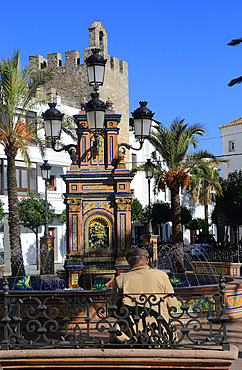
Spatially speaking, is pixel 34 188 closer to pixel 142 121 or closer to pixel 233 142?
pixel 233 142

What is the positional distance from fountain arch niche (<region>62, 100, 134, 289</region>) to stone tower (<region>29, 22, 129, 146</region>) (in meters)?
33.9

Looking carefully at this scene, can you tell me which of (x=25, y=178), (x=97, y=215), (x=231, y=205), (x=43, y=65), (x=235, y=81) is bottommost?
(x=97, y=215)

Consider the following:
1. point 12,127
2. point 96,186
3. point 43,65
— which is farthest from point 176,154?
point 43,65

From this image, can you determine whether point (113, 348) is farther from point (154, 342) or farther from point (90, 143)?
point (90, 143)

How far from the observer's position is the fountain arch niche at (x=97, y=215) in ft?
35.4

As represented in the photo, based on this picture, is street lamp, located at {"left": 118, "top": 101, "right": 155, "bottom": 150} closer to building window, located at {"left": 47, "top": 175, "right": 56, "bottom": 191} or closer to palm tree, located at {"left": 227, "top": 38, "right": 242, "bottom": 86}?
palm tree, located at {"left": 227, "top": 38, "right": 242, "bottom": 86}

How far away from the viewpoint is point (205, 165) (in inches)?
945

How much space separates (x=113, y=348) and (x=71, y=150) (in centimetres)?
652

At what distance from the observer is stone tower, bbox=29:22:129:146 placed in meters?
44.7

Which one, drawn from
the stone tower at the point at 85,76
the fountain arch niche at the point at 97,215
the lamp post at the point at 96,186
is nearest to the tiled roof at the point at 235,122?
the stone tower at the point at 85,76

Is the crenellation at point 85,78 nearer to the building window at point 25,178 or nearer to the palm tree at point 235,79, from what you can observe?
the building window at point 25,178

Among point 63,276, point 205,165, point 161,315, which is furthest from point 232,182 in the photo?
point 161,315

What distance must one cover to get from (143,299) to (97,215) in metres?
6.01

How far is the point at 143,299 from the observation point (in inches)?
199
